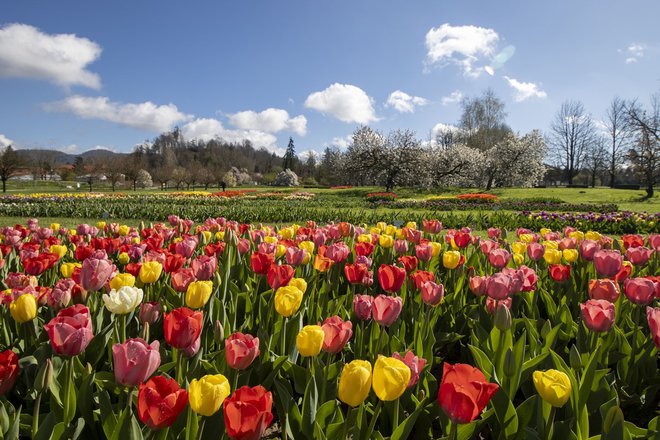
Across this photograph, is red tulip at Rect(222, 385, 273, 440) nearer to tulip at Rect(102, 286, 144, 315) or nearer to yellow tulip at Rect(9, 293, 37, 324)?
tulip at Rect(102, 286, 144, 315)

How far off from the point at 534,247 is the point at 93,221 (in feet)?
41.1

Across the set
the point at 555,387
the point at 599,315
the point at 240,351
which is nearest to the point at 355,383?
the point at 240,351

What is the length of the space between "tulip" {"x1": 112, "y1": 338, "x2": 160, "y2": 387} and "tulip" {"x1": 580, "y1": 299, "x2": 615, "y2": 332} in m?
1.49

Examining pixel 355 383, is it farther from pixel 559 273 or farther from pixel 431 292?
pixel 559 273

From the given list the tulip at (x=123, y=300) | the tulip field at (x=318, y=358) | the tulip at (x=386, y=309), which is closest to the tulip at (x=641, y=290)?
the tulip field at (x=318, y=358)

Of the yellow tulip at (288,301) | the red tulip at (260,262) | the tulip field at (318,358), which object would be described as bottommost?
the tulip field at (318,358)

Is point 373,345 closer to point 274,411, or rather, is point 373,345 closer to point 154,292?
point 274,411

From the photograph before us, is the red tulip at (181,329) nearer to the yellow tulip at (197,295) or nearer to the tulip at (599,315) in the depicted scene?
the yellow tulip at (197,295)

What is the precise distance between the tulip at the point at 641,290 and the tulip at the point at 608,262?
52 cm

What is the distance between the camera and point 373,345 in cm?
177

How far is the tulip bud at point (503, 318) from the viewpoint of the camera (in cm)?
161

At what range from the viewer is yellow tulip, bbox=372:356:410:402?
1045 millimetres

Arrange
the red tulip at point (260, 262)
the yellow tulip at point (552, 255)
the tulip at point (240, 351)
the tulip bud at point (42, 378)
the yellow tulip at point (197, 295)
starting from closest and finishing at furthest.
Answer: the tulip bud at point (42, 378) < the tulip at point (240, 351) < the yellow tulip at point (197, 295) < the red tulip at point (260, 262) < the yellow tulip at point (552, 255)

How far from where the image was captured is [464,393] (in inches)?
38.2
